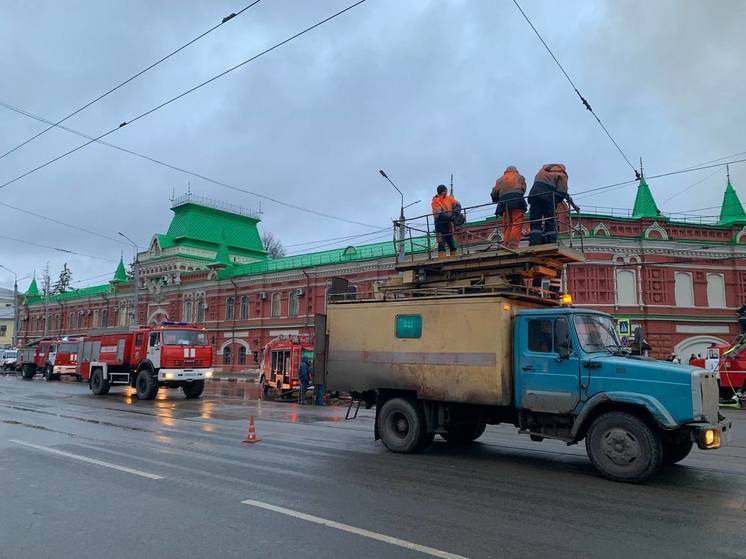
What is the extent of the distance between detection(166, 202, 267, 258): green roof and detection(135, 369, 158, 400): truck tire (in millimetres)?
38002

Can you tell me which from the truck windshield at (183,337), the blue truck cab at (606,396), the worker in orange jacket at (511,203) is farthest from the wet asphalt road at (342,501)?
the truck windshield at (183,337)

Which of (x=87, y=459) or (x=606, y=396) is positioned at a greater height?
(x=606, y=396)

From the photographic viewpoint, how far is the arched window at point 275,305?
49.1m

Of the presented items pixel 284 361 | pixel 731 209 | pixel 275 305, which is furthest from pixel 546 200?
pixel 275 305

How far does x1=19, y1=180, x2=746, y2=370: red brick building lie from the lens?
Result: 3444 centimetres

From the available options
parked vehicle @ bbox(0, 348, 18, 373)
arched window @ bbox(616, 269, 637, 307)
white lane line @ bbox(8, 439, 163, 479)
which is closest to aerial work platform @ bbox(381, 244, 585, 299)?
white lane line @ bbox(8, 439, 163, 479)

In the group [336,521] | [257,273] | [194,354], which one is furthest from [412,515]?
[257,273]

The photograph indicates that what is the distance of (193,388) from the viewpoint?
24.5 m

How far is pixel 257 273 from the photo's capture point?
5050 cm

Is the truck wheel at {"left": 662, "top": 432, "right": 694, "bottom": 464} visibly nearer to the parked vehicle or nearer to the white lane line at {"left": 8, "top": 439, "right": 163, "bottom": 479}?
the white lane line at {"left": 8, "top": 439, "right": 163, "bottom": 479}

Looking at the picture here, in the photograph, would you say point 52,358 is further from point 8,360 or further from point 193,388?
point 8,360

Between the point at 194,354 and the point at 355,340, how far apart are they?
14910mm

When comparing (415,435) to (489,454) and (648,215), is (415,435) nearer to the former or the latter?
(489,454)

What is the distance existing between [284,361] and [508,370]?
1775 cm
